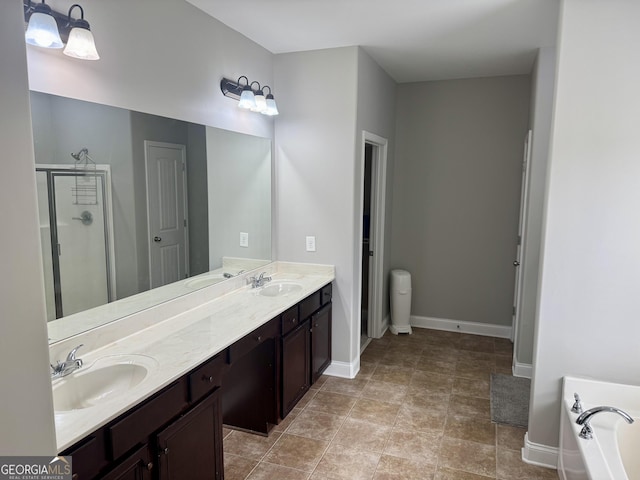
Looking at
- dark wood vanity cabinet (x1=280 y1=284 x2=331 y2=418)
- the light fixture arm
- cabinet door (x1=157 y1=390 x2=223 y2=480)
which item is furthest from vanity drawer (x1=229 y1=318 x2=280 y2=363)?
the light fixture arm

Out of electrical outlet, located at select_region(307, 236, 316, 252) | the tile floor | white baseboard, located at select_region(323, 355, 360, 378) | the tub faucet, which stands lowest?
the tile floor

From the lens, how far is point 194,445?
2.03 metres

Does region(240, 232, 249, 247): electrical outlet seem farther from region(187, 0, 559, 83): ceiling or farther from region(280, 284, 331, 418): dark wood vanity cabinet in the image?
region(187, 0, 559, 83): ceiling

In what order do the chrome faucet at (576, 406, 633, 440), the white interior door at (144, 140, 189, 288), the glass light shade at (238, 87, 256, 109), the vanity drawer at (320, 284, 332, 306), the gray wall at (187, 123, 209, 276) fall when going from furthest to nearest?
1. the vanity drawer at (320, 284, 332, 306)
2. the glass light shade at (238, 87, 256, 109)
3. the gray wall at (187, 123, 209, 276)
4. the white interior door at (144, 140, 189, 288)
5. the chrome faucet at (576, 406, 633, 440)

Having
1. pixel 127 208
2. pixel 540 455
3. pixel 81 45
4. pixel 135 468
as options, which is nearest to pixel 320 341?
pixel 540 455

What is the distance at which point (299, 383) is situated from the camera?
10.7 feet

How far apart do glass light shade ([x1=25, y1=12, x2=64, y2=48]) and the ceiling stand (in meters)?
1.15

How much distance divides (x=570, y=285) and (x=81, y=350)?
252 centimetres

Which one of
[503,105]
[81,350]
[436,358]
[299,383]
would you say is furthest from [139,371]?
[503,105]

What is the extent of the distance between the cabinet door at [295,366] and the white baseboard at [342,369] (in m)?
0.50

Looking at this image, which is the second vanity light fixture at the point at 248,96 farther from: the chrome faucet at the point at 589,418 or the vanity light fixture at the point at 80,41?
the chrome faucet at the point at 589,418

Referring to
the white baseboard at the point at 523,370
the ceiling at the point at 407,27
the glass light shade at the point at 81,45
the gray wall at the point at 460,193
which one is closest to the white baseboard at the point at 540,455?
the white baseboard at the point at 523,370

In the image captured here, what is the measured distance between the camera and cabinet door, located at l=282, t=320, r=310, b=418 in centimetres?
301

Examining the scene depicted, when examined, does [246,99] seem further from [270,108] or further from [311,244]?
[311,244]
